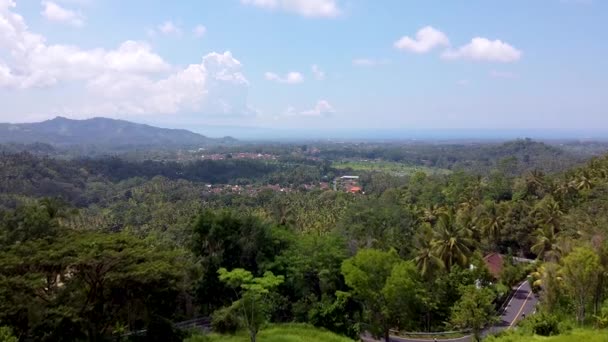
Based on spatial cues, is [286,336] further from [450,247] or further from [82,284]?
[450,247]

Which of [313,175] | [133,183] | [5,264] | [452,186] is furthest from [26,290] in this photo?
[313,175]

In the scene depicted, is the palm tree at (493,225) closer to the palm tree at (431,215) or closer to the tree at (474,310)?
the palm tree at (431,215)

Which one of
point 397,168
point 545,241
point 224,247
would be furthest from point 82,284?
point 397,168

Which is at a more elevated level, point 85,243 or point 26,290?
point 85,243

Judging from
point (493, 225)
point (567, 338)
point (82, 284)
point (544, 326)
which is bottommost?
point (493, 225)

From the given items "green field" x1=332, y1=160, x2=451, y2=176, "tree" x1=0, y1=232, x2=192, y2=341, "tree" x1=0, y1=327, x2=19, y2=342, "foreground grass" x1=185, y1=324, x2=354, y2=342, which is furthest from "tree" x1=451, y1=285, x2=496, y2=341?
"green field" x1=332, y1=160, x2=451, y2=176

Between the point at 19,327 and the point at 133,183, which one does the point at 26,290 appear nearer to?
the point at 19,327

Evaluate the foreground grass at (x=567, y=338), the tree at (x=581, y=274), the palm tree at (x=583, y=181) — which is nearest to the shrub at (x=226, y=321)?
the foreground grass at (x=567, y=338)

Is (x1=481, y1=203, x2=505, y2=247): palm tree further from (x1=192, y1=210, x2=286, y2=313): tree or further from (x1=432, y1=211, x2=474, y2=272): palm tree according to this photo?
(x1=192, y1=210, x2=286, y2=313): tree
